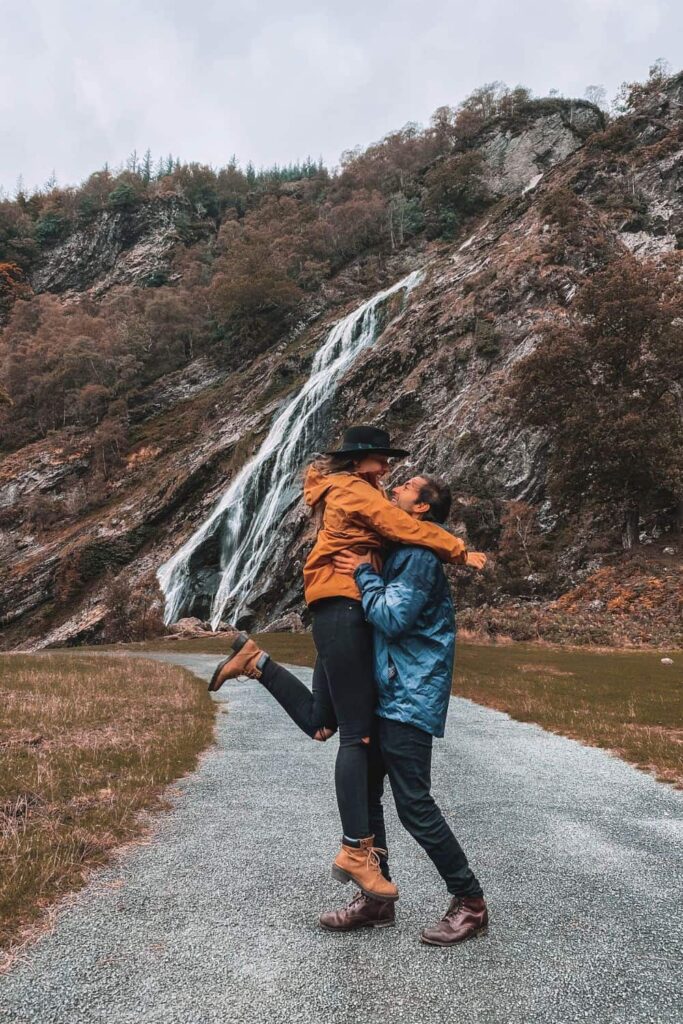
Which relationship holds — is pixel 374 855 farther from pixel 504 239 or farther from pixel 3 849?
pixel 504 239

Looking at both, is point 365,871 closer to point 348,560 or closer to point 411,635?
point 411,635

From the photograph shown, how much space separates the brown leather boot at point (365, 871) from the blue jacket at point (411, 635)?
2.75 ft

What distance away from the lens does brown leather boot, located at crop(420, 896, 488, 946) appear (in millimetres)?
3555

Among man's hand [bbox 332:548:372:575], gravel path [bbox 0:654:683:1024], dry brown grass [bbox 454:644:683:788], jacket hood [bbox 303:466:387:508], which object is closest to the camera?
gravel path [bbox 0:654:683:1024]

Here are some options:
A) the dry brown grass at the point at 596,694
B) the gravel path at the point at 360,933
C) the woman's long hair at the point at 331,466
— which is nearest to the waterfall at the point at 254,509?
the dry brown grass at the point at 596,694

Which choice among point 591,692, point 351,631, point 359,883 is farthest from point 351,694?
point 591,692

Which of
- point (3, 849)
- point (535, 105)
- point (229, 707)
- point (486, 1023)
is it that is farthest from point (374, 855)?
point (535, 105)

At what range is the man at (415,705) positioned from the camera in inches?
142

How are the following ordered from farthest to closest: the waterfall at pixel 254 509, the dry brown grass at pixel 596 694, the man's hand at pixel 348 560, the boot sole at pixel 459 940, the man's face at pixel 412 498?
the waterfall at pixel 254 509
the dry brown grass at pixel 596 694
the man's face at pixel 412 498
the man's hand at pixel 348 560
the boot sole at pixel 459 940

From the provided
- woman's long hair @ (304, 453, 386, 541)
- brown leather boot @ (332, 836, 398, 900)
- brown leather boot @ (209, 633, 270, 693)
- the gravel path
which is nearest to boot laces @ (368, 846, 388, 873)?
brown leather boot @ (332, 836, 398, 900)

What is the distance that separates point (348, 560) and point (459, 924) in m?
2.26

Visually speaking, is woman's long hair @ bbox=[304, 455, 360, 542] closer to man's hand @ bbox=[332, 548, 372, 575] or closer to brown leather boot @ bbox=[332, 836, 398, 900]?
man's hand @ bbox=[332, 548, 372, 575]

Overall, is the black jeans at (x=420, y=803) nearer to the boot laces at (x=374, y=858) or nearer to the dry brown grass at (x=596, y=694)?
the boot laces at (x=374, y=858)

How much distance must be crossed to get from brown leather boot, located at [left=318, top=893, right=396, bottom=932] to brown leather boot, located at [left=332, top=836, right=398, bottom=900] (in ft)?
0.42
